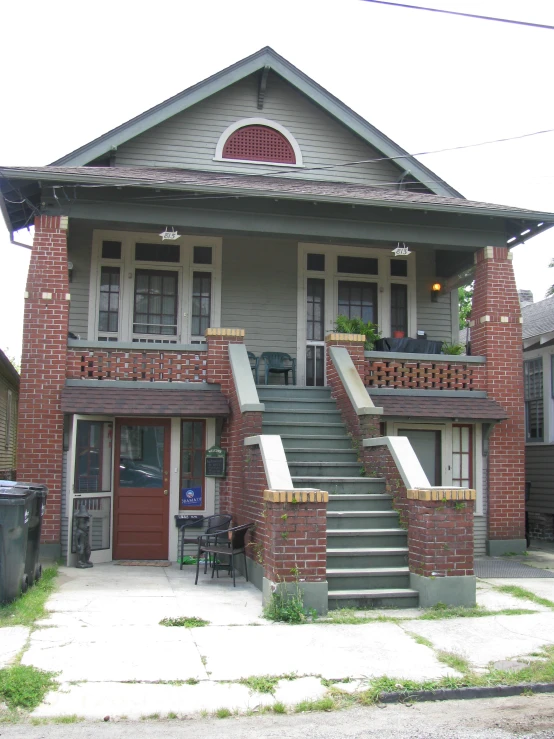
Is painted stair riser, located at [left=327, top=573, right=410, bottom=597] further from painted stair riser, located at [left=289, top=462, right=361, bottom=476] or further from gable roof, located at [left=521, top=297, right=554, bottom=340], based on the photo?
gable roof, located at [left=521, top=297, right=554, bottom=340]

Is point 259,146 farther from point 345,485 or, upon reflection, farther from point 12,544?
point 12,544

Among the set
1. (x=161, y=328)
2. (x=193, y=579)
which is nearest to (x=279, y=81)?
(x=161, y=328)

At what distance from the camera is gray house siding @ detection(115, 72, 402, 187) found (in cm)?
1375

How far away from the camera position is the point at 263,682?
5852mm

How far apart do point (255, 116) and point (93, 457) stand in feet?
22.8

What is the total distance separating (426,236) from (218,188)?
3623mm

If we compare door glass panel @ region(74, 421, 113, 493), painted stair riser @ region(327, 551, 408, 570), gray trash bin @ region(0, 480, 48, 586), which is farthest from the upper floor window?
gray trash bin @ region(0, 480, 48, 586)

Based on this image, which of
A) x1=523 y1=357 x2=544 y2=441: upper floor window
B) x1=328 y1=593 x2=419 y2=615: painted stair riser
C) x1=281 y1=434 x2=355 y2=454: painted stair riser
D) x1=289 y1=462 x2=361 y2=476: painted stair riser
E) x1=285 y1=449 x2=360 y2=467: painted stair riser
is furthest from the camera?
x1=523 y1=357 x2=544 y2=441: upper floor window

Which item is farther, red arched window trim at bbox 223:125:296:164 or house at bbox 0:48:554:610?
red arched window trim at bbox 223:125:296:164

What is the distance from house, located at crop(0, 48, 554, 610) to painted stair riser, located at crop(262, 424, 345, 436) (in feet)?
0.11

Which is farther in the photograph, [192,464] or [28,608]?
[192,464]

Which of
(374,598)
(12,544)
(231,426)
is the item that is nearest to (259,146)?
(231,426)

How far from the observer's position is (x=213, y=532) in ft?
33.9

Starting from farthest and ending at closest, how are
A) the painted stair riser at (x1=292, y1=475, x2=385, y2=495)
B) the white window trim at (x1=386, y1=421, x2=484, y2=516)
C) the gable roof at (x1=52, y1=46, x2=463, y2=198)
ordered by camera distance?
the gable roof at (x1=52, y1=46, x2=463, y2=198), the white window trim at (x1=386, y1=421, x2=484, y2=516), the painted stair riser at (x1=292, y1=475, x2=385, y2=495)
